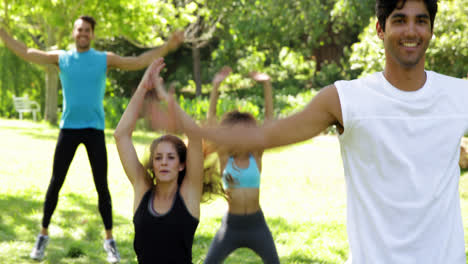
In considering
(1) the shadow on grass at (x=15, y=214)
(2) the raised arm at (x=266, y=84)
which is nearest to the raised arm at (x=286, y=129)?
(2) the raised arm at (x=266, y=84)

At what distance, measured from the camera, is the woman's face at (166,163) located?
3668mm

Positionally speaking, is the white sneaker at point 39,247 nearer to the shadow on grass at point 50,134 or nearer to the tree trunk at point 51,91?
the shadow on grass at point 50,134

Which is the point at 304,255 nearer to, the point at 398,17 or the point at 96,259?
the point at 96,259

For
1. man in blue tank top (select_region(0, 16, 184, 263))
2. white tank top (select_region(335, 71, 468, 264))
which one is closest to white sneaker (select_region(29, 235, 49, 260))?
man in blue tank top (select_region(0, 16, 184, 263))

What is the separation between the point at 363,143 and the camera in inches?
83.4

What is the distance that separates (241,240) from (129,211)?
4.38 m

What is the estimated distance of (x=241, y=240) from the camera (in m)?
4.22

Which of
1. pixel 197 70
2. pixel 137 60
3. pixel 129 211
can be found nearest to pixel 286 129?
pixel 137 60

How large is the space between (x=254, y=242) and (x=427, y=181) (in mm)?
2258

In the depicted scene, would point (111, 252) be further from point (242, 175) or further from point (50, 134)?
point (50, 134)

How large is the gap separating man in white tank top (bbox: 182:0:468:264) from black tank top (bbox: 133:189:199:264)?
57.8 inches

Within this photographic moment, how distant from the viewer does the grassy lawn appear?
633 centimetres

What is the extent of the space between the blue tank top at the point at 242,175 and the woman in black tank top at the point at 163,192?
22.7 inches

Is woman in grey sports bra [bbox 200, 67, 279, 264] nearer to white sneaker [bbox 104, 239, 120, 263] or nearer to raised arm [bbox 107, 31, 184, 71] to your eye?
raised arm [bbox 107, 31, 184, 71]
